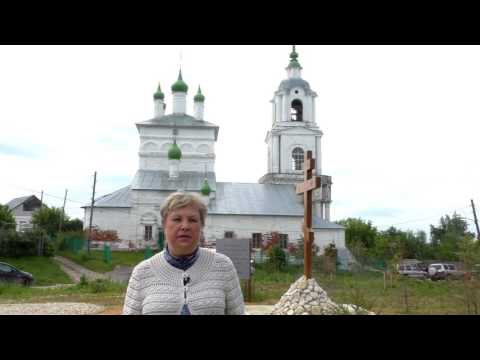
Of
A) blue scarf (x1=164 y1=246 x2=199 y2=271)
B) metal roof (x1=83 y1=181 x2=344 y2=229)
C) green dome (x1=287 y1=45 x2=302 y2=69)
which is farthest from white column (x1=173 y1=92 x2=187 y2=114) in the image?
blue scarf (x1=164 y1=246 x2=199 y2=271)

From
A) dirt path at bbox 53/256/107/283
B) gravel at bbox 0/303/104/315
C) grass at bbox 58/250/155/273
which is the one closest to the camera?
gravel at bbox 0/303/104/315

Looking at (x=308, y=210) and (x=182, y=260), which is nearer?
(x=182, y=260)

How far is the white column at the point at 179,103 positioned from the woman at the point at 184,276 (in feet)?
120

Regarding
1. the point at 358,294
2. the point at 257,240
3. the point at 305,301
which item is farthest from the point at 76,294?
the point at 257,240

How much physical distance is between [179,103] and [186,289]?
37182 mm

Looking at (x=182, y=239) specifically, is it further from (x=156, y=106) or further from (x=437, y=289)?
(x=156, y=106)

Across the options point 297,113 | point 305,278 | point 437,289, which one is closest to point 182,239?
point 305,278

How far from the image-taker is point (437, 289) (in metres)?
16.7

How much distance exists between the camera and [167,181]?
109 ft

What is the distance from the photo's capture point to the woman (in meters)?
2.19

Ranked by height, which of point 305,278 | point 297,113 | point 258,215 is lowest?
point 305,278

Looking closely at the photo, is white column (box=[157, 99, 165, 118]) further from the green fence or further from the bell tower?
the green fence

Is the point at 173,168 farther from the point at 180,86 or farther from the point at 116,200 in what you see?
the point at 180,86
